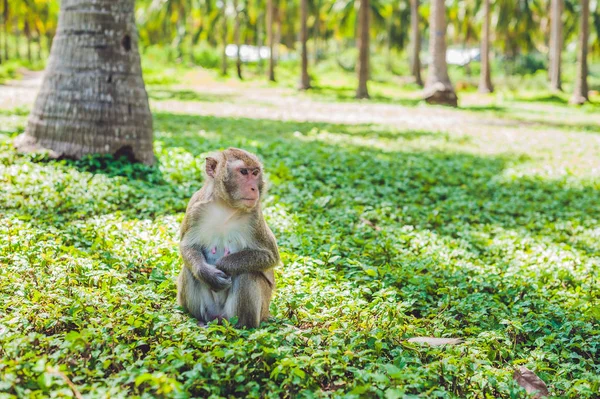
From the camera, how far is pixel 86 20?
→ 920 cm

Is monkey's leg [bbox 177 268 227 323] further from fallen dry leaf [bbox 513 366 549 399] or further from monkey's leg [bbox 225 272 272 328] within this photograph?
fallen dry leaf [bbox 513 366 549 399]

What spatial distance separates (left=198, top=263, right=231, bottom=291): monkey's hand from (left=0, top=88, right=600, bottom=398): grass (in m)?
0.28

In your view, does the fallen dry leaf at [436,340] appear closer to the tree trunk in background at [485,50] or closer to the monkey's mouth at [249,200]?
the monkey's mouth at [249,200]

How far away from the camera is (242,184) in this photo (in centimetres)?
431

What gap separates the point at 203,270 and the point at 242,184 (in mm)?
639

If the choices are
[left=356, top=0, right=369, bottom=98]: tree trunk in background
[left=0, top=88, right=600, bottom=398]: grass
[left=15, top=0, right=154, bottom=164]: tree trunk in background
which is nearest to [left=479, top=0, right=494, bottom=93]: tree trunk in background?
[left=356, top=0, right=369, bottom=98]: tree trunk in background

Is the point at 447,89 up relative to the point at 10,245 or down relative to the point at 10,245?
up

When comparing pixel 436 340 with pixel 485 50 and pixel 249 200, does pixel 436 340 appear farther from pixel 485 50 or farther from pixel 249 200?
pixel 485 50

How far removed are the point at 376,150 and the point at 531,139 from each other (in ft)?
18.3


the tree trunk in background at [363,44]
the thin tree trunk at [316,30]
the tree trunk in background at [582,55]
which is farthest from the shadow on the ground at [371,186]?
the thin tree trunk at [316,30]

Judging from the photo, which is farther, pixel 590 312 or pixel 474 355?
pixel 590 312

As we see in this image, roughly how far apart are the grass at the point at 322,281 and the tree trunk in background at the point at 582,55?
53.3 ft

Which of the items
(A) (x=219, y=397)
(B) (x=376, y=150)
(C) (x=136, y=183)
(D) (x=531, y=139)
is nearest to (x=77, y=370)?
(A) (x=219, y=397)

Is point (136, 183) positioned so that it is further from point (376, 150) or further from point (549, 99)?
point (549, 99)
